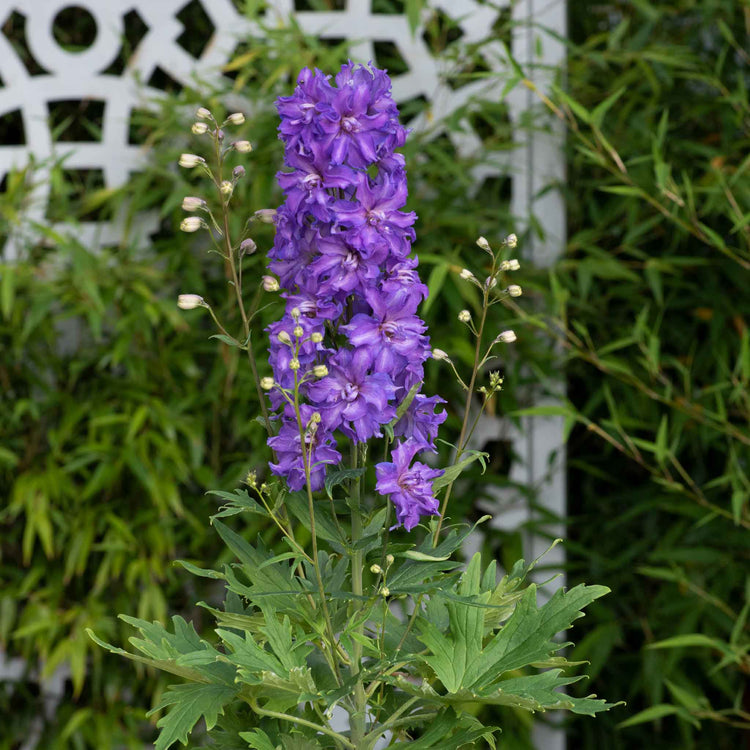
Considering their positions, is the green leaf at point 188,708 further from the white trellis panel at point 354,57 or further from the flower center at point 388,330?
the white trellis panel at point 354,57

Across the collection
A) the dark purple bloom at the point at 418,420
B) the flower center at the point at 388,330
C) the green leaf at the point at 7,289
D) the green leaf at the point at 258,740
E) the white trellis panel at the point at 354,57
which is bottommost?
the green leaf at the point at 258,740

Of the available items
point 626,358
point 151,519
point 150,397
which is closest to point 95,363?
point 150,397

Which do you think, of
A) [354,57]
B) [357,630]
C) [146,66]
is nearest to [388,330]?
[357,630]

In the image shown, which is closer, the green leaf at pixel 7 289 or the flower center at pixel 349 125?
the flower center at pixel 349 125

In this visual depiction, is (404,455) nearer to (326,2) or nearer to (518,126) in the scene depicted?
(518,126)

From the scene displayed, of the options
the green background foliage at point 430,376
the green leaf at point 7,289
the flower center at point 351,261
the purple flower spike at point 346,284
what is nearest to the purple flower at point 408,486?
the purple flower spike at point 346,284

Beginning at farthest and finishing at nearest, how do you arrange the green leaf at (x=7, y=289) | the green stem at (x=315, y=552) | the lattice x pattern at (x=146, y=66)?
the lattice x pattern at (x=146, y=66), the green leaf at (x=7, y=289), the green stem at (x=315, y=552)

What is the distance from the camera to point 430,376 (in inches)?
71.2

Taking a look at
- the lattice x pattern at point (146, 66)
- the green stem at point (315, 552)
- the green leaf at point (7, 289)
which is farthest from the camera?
the lattice x pattern at point (146, 66)

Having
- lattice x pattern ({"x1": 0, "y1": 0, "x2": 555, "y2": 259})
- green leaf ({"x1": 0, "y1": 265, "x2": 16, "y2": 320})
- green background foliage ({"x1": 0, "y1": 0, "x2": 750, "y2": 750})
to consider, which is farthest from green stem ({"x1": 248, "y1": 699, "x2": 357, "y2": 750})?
lattice x pattern ({"x1": 0, "y1": 0, "x2": 555, "y2": 259})

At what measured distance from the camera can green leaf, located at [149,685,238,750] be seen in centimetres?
63

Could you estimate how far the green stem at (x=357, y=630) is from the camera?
0.69 meters

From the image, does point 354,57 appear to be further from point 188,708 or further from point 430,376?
point 188,708

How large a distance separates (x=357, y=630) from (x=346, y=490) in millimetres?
102
